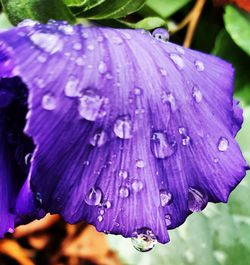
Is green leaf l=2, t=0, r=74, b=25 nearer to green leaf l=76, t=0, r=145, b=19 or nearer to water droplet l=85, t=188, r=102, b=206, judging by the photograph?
green leaf l=76, t=0, r=145, b=19

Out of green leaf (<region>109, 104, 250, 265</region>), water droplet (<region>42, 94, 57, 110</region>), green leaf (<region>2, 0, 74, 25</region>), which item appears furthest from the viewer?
green leaf (<region>109, 104, 250, 265</region>)

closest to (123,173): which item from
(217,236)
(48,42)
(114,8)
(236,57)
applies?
(48,42)

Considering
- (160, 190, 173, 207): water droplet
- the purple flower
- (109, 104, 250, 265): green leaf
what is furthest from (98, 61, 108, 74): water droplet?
(109, 104, 250, 265): green leaf

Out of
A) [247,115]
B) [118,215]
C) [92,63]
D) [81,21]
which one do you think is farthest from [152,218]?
[247,115]

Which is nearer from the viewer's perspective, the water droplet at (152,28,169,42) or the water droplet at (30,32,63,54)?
the water droplet at (30,32,63,54)

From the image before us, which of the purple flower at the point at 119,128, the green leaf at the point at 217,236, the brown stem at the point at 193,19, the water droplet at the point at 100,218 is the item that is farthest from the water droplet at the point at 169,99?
the brown stem at the point at 193,19

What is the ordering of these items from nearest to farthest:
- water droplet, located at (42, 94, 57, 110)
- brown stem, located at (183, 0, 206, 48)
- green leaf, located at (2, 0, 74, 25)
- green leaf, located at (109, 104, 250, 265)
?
water droplet, located at (42, 94, 57, 110) < green leaf, located at (2, 0, 74, 25) < green leaf, located at (109, 104, 250, 265) < brown stem, located at (183, 0, 206, 48)
